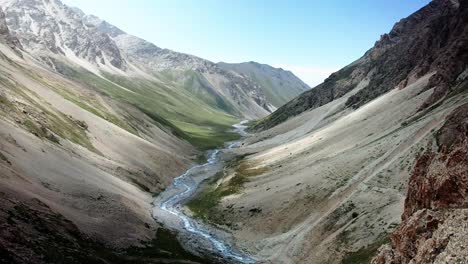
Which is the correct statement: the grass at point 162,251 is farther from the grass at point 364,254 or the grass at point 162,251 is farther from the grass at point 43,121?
the grass at point 43,121

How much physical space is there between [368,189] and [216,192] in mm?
45711

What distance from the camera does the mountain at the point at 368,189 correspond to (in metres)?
43.2

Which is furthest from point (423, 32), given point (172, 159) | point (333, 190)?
point (333, 190)

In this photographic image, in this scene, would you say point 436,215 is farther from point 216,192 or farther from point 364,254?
point 216,192

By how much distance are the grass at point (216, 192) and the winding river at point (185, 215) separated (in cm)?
261

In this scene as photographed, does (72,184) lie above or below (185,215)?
above

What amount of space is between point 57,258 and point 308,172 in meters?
59.7

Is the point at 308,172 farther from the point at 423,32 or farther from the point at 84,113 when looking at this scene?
the point at 423,32

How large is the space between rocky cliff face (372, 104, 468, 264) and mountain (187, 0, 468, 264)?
0.10 m

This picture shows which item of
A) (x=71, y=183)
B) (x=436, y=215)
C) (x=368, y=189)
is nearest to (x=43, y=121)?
(x=71, y=183)

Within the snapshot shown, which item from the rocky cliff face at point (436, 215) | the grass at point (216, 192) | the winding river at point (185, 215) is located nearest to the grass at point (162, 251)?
the winding river at point (185, 215)

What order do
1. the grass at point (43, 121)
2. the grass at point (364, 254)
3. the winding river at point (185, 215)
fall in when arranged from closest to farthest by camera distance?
1. the grass at point (364, 254)
2. the winding river at point (185, 215)
3. the grass at point (43, 121)

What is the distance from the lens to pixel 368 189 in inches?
2751

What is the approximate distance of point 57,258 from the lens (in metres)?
45.0
